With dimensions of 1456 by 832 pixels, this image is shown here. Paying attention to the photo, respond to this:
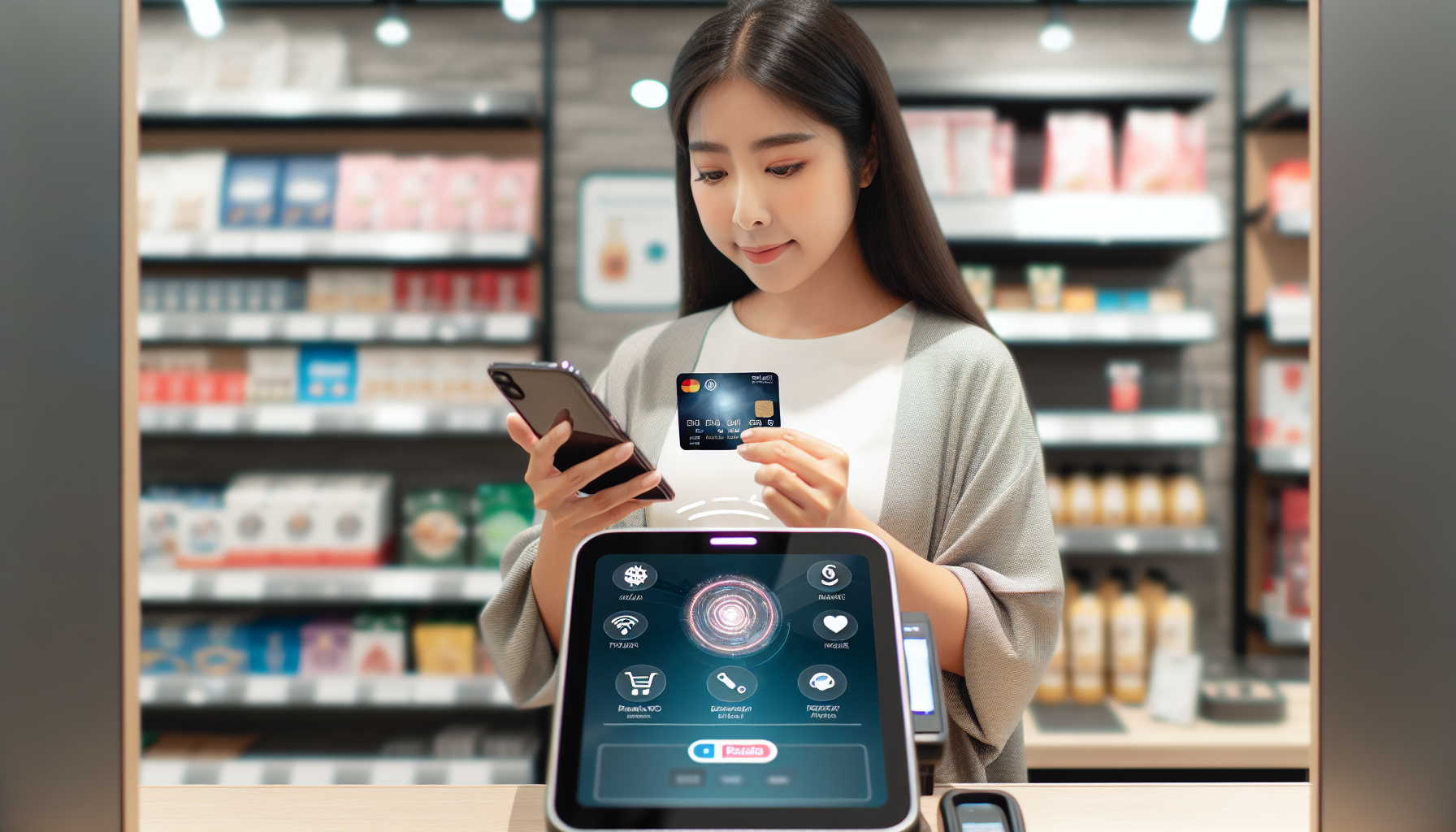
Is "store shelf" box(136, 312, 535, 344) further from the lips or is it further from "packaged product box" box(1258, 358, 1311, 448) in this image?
"packaged product box" box(1258, 358, 1311, 448)

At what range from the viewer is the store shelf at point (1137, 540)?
2.63 m

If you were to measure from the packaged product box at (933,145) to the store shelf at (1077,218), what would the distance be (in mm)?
68

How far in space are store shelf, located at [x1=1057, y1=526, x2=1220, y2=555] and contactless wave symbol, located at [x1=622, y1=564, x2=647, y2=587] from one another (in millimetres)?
2252

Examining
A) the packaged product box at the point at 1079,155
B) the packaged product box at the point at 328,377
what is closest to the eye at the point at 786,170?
the packaged product box at the point at 1079,155

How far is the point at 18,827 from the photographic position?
1.95 ft

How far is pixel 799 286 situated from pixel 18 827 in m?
0.91

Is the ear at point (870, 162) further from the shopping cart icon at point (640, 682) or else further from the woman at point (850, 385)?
the shopping cart icon at point (640, 682)

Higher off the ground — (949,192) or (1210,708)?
(949,192)

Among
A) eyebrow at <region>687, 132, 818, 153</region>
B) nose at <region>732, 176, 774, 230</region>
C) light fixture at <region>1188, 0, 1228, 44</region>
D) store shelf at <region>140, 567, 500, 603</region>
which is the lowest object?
store shelf at <region>140, 567, 500, 603</region>

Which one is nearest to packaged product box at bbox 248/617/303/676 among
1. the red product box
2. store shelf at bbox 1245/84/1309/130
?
the red product box

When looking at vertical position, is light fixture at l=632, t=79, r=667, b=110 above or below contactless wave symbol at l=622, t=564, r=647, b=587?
above

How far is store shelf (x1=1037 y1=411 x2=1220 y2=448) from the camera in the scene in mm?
2604

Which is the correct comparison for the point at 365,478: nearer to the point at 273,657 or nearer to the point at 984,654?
the point at 273,657

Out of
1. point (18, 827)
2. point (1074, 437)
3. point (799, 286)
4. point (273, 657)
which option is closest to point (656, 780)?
point (18, 827)
